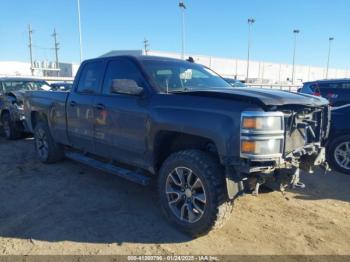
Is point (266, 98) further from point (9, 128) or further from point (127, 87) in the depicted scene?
point (9, 128)

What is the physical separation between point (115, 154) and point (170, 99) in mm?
1356

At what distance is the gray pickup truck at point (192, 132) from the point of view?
335 cm

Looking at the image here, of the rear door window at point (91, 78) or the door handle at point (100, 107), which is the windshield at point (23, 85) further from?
the door handle at point (100, 107)

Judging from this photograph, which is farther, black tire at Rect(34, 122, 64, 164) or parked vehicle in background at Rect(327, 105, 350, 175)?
black tire at Rect(34, 122, 64, 164)

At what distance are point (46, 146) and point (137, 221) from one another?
3.46 m

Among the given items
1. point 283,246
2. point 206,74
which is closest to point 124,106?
point 206,74

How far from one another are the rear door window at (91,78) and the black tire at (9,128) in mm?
4953

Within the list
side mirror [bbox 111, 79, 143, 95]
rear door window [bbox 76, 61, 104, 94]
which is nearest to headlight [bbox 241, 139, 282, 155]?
side mirror [bbox 111, 79, 143, 95]

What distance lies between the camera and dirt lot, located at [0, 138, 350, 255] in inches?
140

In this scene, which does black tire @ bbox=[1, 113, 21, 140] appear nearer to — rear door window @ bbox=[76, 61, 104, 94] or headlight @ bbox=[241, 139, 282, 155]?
rear door window @ bbox=[76, 61, 104, 94]

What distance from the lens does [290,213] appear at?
4.39 m

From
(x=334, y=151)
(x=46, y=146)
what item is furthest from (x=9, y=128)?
(x=334, y=151)

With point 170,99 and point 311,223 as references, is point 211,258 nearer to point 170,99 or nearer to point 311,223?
point 311,223

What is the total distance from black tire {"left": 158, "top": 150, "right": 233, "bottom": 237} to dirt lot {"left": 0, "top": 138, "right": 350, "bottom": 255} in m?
0.14
